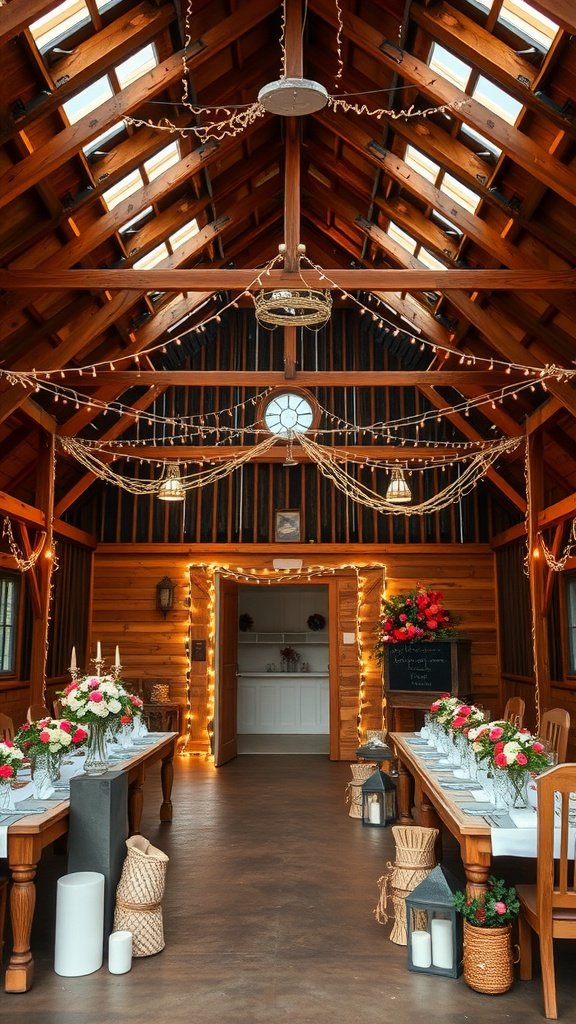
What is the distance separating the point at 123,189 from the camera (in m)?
8.27

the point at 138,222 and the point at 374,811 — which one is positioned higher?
the point at 138,222

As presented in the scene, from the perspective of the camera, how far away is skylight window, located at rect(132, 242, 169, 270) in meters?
10.0

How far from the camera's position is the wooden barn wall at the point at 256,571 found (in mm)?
12320

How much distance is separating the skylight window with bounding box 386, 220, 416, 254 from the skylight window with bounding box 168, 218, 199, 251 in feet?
7.70

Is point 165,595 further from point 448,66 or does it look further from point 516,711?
point 448,66

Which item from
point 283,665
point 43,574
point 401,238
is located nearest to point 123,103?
point 401,238

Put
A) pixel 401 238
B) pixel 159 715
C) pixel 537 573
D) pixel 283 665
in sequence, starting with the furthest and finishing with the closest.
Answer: pixel 283 665, pixel 159 715, pixel 401 238, pixel 537 573

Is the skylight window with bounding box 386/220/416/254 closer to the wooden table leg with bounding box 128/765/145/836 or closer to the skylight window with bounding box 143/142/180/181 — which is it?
the skylight window with bounding box 143/142/180/181

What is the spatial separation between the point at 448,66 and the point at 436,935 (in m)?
6.44

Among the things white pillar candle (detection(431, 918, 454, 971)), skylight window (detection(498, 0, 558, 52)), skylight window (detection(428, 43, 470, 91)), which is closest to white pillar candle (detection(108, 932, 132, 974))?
white pillar candle (detection(431, 918, 454, 971))

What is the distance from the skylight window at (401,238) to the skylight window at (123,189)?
3299mm

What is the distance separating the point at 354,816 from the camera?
7945mm

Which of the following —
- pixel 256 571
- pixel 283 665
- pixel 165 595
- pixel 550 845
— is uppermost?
pixel 256 571

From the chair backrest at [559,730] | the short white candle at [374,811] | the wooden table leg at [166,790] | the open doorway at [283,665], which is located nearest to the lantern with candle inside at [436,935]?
the chair backrest at [559,730]
